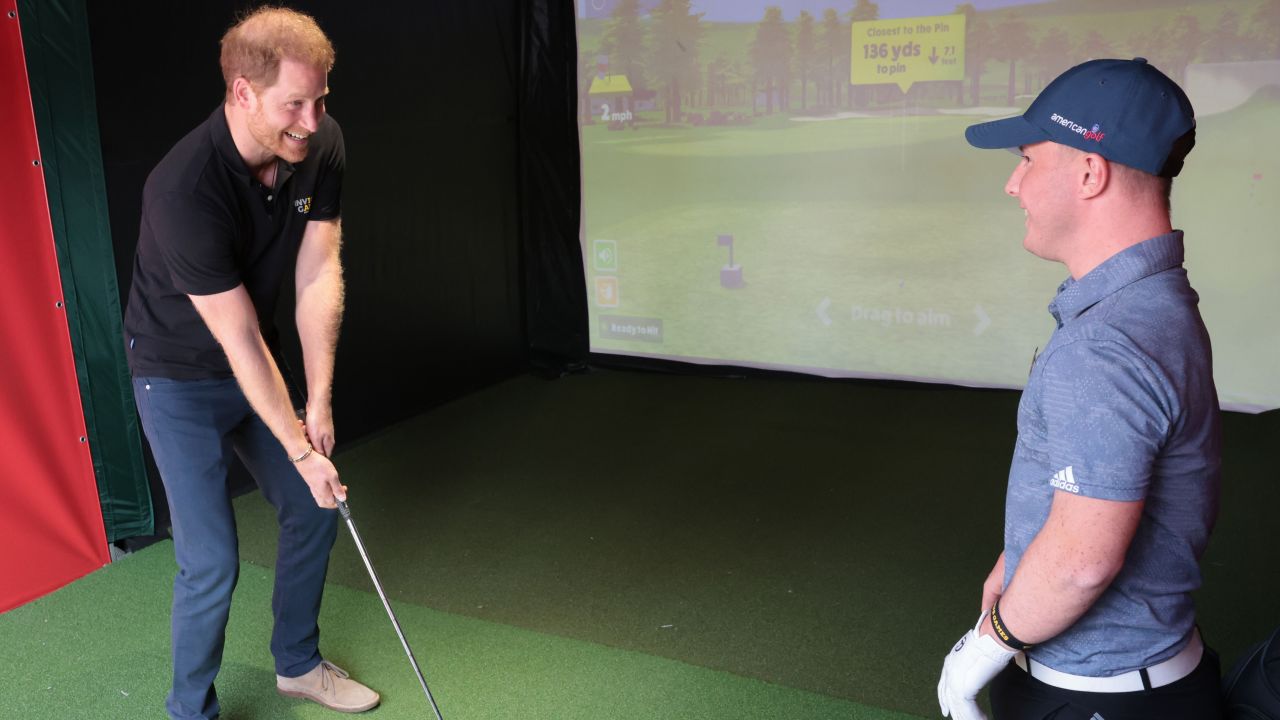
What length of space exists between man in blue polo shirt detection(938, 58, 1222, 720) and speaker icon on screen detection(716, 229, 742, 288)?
4.12 meters

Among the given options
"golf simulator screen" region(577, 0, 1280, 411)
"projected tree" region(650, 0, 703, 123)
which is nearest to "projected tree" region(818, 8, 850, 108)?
"golf simulator screen" region(577, 0, 1280, 411)

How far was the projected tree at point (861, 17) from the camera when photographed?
4.75 meters

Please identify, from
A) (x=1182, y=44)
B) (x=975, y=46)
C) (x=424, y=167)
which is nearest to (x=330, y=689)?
(x=424, y=167)

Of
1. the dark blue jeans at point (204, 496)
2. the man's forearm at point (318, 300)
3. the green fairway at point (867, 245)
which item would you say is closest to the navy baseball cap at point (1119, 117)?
the man's forearm at point (318, 300)

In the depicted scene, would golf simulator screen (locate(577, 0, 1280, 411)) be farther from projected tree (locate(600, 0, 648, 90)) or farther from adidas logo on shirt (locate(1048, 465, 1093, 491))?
adidas logo on shirt (locate(1048, 465, 1093, 491))

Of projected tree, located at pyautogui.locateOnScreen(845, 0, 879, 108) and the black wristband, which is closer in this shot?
the black wristband

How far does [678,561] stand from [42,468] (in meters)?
1.86

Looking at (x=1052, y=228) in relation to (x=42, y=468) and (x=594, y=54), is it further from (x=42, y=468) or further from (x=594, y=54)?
(x=594, y=54)

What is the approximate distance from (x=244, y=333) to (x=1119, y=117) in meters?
1.48

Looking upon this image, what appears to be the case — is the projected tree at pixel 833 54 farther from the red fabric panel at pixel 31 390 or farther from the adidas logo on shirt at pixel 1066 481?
the adidas logo on shirt at pixel 1066 481

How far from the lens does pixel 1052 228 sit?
1.06 metres

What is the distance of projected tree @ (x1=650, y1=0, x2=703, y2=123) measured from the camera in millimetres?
5168

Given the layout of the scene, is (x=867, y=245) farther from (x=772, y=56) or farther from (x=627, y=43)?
(x=627, y=43)

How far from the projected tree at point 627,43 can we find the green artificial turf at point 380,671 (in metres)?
3.34
